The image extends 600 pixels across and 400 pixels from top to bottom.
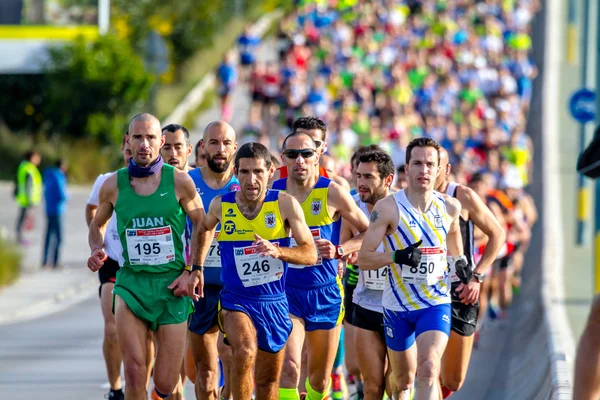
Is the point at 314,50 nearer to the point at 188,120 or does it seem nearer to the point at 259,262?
the point at 188,120

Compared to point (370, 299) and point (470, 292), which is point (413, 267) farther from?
point (370, 299)

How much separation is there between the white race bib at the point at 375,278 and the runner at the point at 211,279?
3.78 ft

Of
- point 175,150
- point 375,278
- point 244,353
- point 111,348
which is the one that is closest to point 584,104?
point 175,150

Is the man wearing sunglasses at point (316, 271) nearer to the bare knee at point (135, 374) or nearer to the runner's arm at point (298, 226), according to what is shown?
the runner's arm at point (298, 226)

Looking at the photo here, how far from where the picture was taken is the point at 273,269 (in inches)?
386

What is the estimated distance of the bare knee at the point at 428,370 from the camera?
938 cm

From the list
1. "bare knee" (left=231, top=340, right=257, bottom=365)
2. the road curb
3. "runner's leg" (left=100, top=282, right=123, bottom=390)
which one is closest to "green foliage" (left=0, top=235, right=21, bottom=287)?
the road curb

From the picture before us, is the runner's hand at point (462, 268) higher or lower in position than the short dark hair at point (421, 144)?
lower

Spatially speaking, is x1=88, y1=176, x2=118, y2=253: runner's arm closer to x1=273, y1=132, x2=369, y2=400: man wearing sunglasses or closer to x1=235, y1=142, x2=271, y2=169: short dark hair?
x1=235, y1=142, x2=271, y2=169: short dark hair

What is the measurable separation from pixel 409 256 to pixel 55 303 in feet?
45.1

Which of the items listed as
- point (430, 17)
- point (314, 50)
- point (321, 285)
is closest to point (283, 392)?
point (321, 285)

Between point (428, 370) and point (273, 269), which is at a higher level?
point (273, 269)

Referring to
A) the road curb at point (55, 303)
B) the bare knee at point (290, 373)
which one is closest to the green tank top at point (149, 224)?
the bare knee at point (290, 373)

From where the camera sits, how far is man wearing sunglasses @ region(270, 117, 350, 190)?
1125 centimetres
